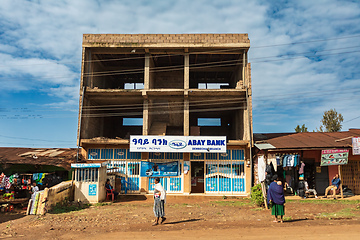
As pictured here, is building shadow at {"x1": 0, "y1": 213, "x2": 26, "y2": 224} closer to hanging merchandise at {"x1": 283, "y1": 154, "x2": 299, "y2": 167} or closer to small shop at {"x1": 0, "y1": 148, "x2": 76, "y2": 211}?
small shop at {"x1": 0, "y1": 148, "x2": 76, "y2": 211}

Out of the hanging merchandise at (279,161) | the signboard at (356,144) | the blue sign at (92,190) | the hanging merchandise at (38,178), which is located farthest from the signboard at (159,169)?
the signboard at (356,144)

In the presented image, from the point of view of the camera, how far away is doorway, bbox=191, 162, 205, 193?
21469 mm

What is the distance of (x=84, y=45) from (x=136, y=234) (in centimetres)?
1559

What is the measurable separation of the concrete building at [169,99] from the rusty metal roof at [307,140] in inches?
76.8

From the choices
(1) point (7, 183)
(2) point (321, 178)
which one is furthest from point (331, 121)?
(1) point (7, 183)

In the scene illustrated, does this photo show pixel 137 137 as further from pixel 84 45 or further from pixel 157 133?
pixel 84 45

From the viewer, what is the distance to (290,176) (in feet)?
65.0

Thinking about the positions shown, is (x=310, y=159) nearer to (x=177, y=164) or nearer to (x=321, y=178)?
(x=321, y=178)

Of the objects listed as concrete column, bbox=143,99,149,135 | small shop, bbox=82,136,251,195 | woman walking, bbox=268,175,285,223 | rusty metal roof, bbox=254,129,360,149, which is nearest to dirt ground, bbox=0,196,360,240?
woman walking, bbox=268,175,285,223

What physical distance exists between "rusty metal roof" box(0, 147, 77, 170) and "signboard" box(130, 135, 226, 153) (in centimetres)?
463

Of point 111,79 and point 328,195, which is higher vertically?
point 111,79

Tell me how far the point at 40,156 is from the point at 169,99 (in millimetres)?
10055

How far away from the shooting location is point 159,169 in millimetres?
19547

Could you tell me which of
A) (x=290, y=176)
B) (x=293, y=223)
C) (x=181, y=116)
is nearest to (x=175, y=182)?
(x=181, y=116)
